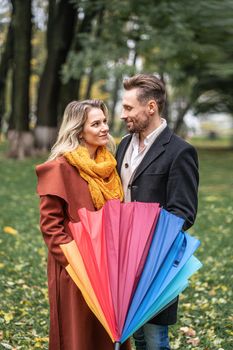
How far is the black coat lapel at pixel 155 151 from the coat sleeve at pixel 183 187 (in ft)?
0.46

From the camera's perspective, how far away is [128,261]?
346cm

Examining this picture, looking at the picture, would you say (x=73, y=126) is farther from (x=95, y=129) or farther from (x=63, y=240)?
(x=63, y=240)

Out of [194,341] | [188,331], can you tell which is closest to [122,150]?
[194,341]

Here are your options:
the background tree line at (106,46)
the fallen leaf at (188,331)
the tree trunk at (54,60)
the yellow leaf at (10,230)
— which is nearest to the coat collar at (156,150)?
the fallen leaf at (188,331)

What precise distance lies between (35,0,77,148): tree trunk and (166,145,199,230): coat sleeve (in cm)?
2023

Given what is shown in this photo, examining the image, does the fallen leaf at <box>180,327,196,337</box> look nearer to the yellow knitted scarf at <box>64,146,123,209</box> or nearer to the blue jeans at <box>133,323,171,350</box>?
the blue jeans at <box>133,323,171,350</box>

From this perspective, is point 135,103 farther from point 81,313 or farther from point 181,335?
point 181,335

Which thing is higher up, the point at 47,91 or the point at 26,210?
the point at 47,91

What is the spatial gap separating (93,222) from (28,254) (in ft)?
18.4

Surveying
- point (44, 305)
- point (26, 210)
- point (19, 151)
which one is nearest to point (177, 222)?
point (44, 305)

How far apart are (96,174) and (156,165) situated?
0.38 metres

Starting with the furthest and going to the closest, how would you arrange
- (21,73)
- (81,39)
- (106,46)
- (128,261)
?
(21,73)
(81,39)
(106,46)
(128,261)

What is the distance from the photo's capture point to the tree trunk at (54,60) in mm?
23344

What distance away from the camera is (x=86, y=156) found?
3.79 meters
